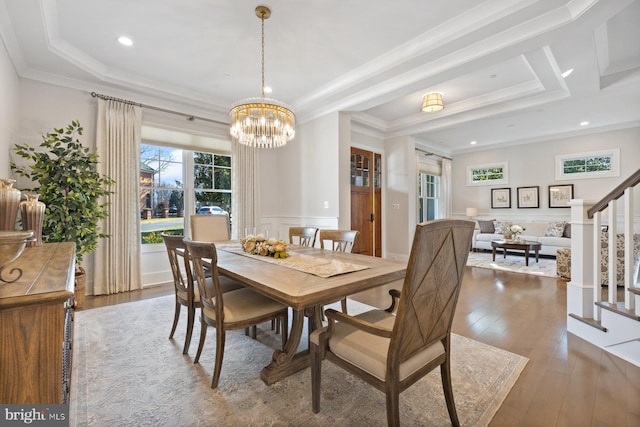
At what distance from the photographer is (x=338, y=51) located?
10.5ft

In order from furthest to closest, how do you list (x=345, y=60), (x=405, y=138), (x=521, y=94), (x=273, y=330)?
(x=405, y=138), (x=521, y=94), (x=345, y=60), (x=273, y=330)

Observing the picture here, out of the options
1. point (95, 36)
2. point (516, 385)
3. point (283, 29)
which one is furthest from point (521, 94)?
point (95, 36)

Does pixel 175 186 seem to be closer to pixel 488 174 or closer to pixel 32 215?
pixel 32 215

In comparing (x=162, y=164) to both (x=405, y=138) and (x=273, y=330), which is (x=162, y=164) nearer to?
(x=273, y=330)

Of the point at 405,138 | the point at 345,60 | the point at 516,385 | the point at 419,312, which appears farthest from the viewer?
the point at 405,138

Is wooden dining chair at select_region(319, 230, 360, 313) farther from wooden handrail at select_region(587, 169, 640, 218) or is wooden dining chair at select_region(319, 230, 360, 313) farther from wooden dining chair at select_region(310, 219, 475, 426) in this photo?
wooden handrail at select_region(587, 169, 640, 218)

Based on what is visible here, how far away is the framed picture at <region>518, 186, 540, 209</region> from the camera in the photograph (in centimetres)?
711

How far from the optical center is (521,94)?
4.16 metres

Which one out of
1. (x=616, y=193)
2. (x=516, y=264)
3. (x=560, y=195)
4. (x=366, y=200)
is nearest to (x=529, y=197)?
(x=560, y=195)

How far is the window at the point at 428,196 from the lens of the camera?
7.60 meters

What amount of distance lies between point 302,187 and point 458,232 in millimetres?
3914

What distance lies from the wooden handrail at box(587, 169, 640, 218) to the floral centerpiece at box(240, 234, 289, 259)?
256 centimetres

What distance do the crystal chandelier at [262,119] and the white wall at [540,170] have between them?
23.4 feet

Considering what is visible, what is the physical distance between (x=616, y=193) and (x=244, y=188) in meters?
4.56
